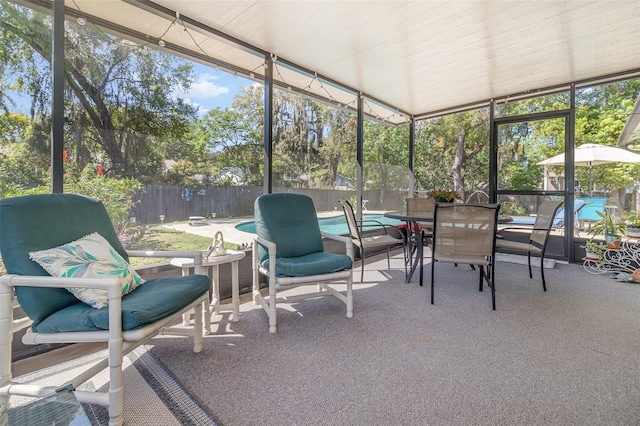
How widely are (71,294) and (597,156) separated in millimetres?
5723

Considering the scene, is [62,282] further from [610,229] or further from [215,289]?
[610,229]

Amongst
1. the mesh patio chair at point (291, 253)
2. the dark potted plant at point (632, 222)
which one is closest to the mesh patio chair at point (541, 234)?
the dark potted plant at point (632, 222)

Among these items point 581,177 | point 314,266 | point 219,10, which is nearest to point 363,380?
point 314,266

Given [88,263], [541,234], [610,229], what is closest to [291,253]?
[88,263]

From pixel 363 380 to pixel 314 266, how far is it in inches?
36.4

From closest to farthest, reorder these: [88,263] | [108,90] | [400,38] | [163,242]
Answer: [88,263] < [108,90] < [163,242] < [400,38]

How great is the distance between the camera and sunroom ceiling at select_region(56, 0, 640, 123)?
2.50 metres

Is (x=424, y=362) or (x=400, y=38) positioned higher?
(x=400, y=38)

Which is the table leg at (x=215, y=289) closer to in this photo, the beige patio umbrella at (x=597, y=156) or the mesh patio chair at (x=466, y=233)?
the mesh patio chair at (x=466, y=233)

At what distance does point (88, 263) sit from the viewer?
158 cm

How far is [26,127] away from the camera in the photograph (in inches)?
79.3

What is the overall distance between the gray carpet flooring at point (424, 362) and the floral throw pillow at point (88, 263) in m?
0.63

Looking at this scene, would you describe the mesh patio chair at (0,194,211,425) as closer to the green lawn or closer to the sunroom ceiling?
the green lawn

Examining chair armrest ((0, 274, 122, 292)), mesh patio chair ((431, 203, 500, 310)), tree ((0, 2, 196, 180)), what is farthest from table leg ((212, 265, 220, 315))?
mesh patio chair ((431, 203, 500, 310))
